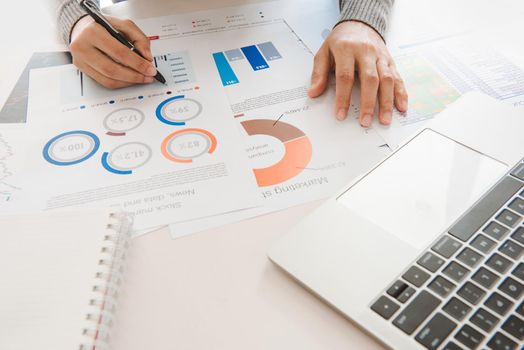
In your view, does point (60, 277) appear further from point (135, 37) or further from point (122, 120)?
point (135, 37)

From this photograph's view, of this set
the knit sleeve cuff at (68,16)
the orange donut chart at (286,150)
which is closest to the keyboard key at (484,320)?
the orange donut chart at (286,150)

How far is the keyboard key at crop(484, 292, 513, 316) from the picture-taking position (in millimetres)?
346

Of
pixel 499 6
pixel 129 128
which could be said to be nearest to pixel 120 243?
pixel 129 128

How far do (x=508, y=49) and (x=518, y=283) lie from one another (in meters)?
0.46

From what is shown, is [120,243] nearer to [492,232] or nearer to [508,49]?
[492,232]

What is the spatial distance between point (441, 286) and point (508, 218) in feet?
0.35

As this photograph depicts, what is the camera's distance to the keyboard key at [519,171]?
1.48ft

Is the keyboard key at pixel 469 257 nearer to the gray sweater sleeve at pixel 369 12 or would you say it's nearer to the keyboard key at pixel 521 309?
the keyboard key at pixel 521 309

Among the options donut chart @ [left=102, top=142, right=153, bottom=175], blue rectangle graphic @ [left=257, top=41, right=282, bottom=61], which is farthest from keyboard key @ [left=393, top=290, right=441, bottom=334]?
→ blue rectangle graphic @ [left=257, top=41, right=282, bottom=61]

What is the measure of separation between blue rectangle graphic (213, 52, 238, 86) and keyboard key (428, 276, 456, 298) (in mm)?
394

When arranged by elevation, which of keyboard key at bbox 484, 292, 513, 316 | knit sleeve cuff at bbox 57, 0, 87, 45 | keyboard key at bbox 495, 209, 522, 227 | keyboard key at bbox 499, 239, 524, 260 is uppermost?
knit sleeve cuff at bbox 57, 0, 87, 45

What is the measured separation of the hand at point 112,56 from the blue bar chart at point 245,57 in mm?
102

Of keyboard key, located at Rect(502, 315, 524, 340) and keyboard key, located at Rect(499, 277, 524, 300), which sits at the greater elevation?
keyboard key, located at Rect(499, 277, 524, 300)

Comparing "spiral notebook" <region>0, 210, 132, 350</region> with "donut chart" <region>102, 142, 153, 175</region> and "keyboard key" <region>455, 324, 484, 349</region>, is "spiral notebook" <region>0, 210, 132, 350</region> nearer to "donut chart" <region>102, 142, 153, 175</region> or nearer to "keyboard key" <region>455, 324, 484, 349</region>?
"donut chart" <region>102, 142, 153, 175</region>
